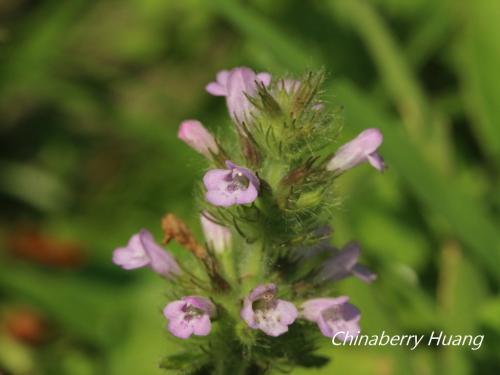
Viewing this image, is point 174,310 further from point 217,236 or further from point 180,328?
point 217,236

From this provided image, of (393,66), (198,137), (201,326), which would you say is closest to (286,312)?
(201,326)

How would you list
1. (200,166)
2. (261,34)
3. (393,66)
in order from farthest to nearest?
1. (393,66)
2. (261,34)
3. (200,166)

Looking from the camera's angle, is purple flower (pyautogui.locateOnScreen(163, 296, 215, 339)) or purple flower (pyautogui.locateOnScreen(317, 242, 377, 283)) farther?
purple flower (pyautogui.locateOnScreen(317, 242, 377, 283))

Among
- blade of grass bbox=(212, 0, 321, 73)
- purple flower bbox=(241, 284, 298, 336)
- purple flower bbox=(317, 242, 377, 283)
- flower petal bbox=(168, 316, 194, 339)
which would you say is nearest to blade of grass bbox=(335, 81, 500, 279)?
blade of grass bbox=(212, 0, 321, 73)

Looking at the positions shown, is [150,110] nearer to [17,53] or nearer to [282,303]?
[17,53]

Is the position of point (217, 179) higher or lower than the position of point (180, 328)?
higher

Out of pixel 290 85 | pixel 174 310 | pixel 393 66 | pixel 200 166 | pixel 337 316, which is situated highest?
pixel 393 66

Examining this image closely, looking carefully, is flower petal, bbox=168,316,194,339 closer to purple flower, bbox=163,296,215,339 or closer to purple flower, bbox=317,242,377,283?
purple flower, bbox=163,296,215,339

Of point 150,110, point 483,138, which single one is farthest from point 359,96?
point 150,110
